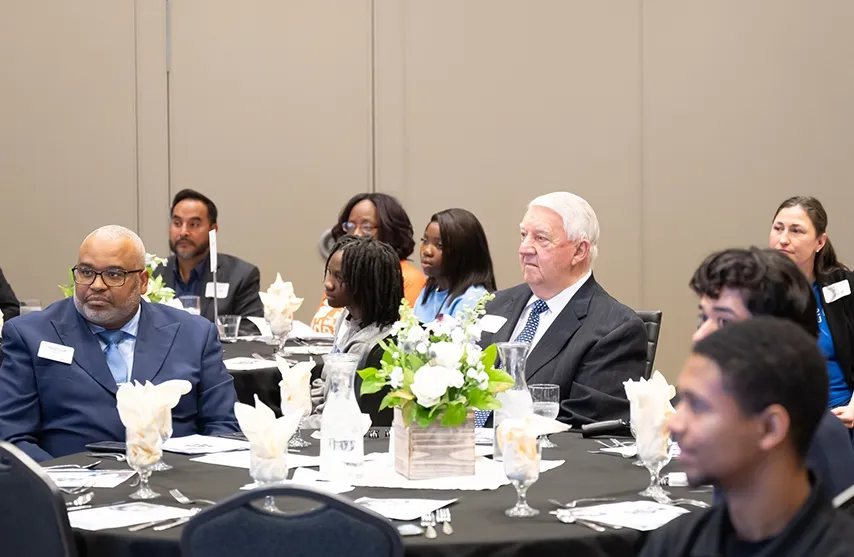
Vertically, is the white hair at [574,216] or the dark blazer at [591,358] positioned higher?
the white hair at [574,216]

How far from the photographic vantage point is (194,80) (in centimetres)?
831

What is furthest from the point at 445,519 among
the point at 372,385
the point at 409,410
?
the point at 372,385

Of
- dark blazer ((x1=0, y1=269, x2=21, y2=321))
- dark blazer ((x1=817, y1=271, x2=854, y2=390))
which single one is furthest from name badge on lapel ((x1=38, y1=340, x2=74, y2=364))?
dark blazer ((x1=0, y1=269, x2=21, y2=321))

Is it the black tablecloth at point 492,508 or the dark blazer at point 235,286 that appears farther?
the dark blazer at point 235,286

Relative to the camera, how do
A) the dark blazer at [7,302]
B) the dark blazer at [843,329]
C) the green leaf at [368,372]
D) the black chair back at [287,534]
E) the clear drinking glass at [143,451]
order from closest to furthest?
the black chair back at [287,534], the clear drinking glass at [143,451], the green leaf at [368,372], the dark blazer at [843,329], the dark blazer at [7,302]

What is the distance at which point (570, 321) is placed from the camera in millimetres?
3984

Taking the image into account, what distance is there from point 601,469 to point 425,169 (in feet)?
17.9

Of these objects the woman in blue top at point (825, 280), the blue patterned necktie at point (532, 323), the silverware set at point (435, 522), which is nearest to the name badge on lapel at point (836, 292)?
the woman in blue top at point (825, 280)

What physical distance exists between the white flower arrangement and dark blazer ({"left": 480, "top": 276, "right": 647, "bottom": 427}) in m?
0.98

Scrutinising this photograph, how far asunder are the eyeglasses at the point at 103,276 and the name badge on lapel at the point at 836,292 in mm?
3073

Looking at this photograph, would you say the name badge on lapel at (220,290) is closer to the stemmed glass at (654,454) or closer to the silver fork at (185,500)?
the silver fork at (185,500)

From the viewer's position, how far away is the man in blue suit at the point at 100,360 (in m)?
3.53

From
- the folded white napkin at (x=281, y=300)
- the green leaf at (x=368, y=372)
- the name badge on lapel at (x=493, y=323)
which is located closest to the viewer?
the green leaf at (x=368, y=372)

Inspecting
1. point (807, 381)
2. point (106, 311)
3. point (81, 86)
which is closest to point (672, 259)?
point (81, 86)
